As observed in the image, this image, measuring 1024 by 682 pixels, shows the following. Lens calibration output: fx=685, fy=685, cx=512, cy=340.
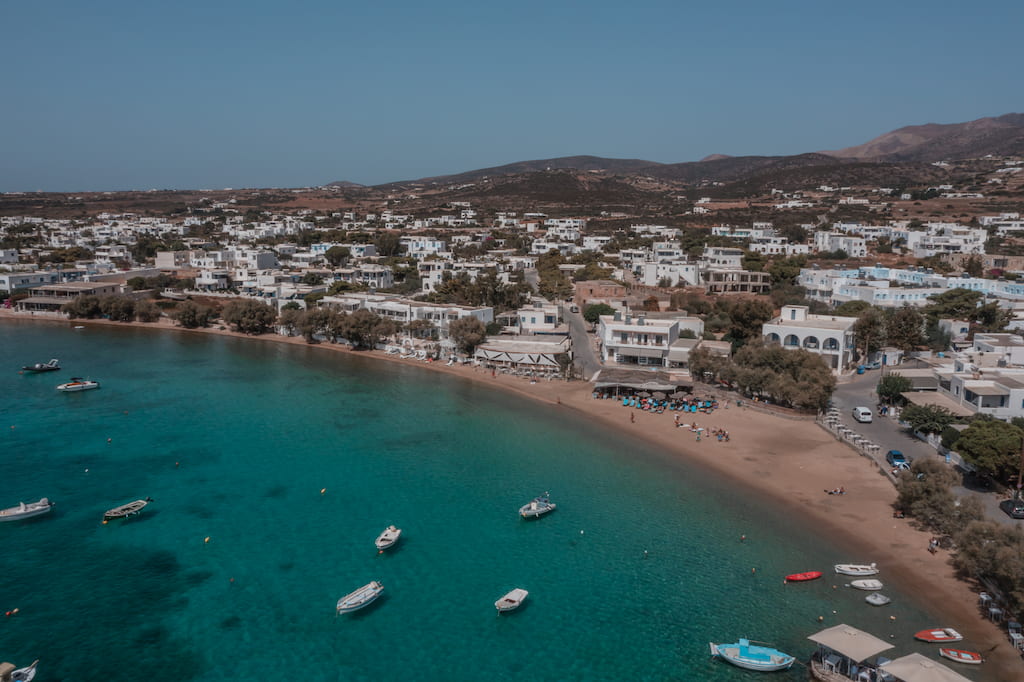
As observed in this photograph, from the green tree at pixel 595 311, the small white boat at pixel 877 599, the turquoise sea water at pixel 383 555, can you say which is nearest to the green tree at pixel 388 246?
the green tree at pixel 595 311

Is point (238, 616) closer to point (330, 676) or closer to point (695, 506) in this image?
point (330, 676)

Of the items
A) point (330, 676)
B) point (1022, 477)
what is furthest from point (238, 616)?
point (1022, 477)

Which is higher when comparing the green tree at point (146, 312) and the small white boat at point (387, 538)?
the green tree at point (146, 312)

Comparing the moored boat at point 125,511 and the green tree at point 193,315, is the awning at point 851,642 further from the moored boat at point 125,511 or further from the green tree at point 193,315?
the green tree at point 193,315

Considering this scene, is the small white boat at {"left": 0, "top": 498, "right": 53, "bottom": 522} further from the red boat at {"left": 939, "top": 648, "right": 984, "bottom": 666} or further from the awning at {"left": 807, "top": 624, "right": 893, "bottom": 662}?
the red boat at {"left": 939, "top": 648, "right": 984, "bottom": 666}

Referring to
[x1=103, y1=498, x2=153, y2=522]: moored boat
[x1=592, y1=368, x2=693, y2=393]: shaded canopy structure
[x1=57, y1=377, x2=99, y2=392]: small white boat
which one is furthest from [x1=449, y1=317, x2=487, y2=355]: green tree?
[x1=103, y1=498, x2=153, y2=522]: moored boat

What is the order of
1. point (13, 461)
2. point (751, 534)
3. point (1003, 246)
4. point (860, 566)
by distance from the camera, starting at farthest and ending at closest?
point (1003, 246) < point (13, 461) < point (751, 534) < point (860, 566)
